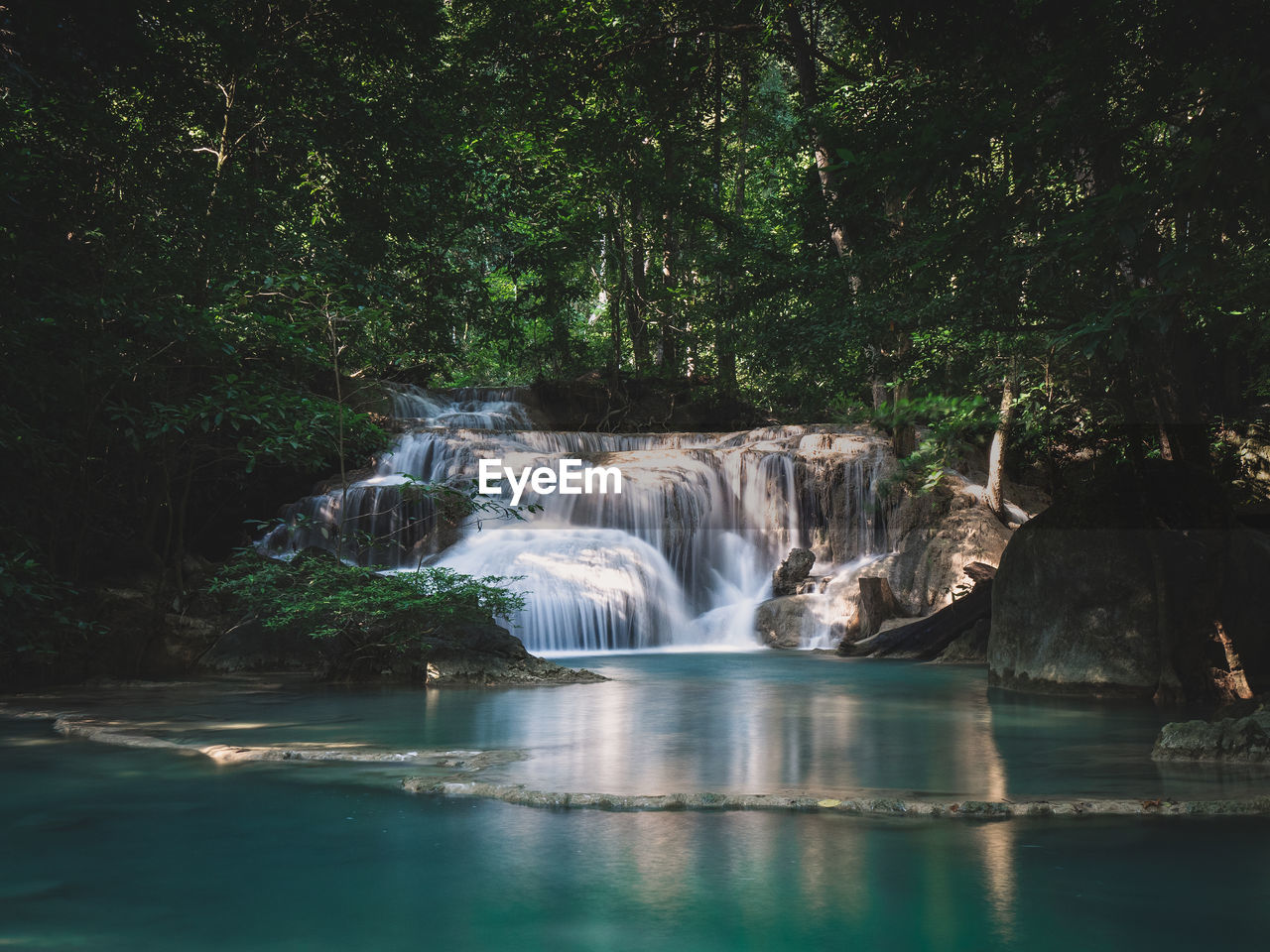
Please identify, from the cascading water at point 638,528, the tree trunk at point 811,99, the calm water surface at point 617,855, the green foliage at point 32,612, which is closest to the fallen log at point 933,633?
the cascading water at point 638,528

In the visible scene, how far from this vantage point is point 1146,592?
9883 mm

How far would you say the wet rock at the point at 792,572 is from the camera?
1936cm

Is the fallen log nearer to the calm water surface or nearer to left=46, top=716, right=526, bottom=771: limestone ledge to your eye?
the calm water surface

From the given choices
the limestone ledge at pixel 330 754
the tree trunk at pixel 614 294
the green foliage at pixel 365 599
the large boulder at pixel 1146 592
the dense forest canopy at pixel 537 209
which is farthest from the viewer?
the tree trunk at pixel 614 294

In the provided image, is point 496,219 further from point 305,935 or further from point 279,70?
point 305,935

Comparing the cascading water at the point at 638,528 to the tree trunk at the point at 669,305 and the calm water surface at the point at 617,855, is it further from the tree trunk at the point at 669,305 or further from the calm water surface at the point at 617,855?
the calm water surface at the point at 617,855

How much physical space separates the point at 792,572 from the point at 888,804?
14.1 m

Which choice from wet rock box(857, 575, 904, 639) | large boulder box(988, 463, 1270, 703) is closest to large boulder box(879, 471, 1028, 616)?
wet rock box(857, 575, 904, 639)

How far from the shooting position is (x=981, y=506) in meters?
19.2

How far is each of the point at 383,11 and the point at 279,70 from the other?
2559 millimetres

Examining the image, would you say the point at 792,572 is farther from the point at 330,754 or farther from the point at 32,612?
the point at 330,754

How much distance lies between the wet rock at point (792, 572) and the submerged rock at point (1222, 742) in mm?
12435

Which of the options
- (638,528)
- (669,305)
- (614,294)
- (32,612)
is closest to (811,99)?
(638,528)

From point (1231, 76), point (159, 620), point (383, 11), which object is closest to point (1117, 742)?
point (1231, 76)
